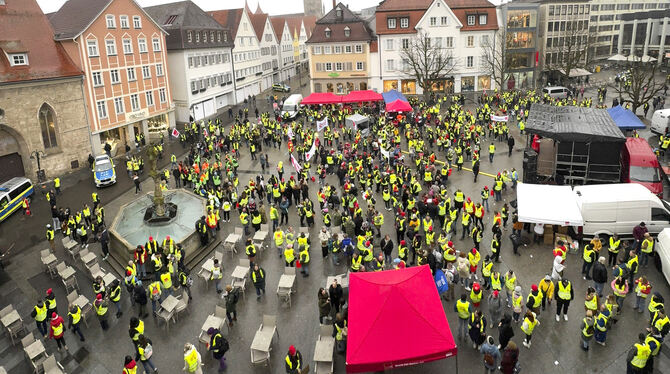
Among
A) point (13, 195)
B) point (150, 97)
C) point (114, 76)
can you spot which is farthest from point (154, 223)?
point (150, 97)

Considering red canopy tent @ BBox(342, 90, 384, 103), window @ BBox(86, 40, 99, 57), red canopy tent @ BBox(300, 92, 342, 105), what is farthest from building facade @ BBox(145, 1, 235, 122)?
red canopy tent @ BBox(342, 90, 384, 103)

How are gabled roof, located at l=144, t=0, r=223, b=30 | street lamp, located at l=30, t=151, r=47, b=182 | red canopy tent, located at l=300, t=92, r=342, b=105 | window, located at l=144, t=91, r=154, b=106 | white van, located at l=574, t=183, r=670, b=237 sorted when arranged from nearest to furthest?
1. white van, located at l=574, t=183, r=670, b=237
2. street lamp, located at l=30, t=151, r=47, b=182
3. window, located at l=144, t=91, r=154, b=106
4. red canopy tent, located at l=300, t=92, r=342, b=105
5. gabled roof, located at l=144, t=0, r=223, b=30

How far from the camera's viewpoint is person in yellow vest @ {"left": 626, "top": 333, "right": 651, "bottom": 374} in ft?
34.6

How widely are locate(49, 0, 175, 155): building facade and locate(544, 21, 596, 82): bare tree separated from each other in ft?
152

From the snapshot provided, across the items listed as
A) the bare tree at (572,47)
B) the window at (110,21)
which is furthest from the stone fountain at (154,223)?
the bare tree at (572,47)

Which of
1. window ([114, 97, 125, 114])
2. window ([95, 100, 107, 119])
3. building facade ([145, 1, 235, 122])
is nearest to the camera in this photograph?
window ([95, 100, 107, 119])

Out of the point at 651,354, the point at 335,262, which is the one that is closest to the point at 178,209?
the point at 335,262

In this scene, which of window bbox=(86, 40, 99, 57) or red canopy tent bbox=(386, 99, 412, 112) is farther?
red canopy tent bbox=(386, 99, 412, 112)

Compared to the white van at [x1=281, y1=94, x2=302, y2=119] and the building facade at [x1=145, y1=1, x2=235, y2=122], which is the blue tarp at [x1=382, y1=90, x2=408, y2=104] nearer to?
the white van at [x1=281, y1=94, x2=302, y2=119]

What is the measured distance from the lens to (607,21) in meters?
86.7

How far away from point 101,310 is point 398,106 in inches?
1188

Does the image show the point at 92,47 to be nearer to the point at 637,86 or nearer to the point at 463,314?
the point at 463,314

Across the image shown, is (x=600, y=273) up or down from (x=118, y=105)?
down

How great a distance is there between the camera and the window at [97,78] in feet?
115
